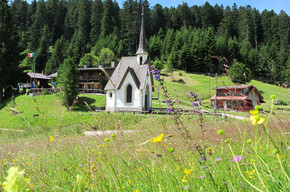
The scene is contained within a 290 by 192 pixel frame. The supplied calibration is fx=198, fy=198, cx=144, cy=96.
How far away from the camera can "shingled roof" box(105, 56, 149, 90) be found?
30250 millimetres

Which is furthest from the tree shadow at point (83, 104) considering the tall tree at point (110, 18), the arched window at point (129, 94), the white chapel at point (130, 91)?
the tall tree at point (110, 18)

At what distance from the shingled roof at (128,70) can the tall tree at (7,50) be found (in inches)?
886

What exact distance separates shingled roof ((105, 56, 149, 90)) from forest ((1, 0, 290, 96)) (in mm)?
35080

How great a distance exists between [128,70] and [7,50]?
89.6 feet

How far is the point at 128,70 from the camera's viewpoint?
99.3 feet

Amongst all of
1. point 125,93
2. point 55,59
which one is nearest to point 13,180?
point 125,93

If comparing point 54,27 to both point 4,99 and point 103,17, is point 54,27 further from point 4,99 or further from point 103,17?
point 4,99

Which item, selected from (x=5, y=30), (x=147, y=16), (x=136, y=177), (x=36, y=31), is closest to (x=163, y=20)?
(x=147, y=16)

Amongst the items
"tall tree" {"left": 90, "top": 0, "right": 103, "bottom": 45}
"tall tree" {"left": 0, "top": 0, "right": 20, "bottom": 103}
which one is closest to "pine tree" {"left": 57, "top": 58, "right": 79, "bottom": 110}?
"tall tree" {"left": 0, "top": 0, "right": 20, "bottom": 103}

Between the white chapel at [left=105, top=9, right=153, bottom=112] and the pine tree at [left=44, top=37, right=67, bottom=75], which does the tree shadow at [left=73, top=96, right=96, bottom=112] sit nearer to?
the white chapel at [left=105, top=9, right=153, bottom=112]

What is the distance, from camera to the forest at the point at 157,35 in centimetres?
7669

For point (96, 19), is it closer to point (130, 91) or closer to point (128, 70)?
point (128, 70)

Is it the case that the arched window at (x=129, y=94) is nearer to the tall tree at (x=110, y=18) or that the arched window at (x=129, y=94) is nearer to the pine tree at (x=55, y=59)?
the pine tree at (x=55, y=59)

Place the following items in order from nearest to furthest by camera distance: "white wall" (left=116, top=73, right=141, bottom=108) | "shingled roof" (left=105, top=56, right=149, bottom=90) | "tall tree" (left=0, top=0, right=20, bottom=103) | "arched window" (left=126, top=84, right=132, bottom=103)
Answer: "white wall" (left=116, top=73, right=141, bottom=108), "shingled roof" (left=105, top=56, right=149, bottom=90), "arched window" (left=126, top=84, right=132, bottom=103), "tall tree" (left=0, top=0, right=20, bottom=103)
